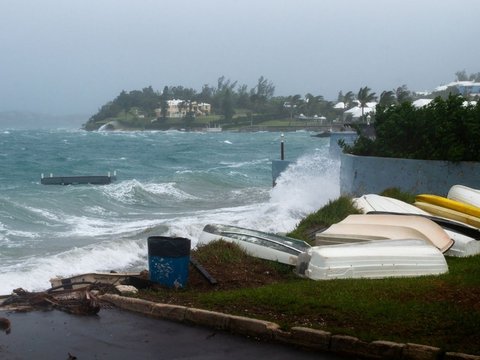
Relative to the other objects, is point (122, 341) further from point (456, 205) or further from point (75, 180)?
point (75, 180)

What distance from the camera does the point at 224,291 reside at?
989 cm

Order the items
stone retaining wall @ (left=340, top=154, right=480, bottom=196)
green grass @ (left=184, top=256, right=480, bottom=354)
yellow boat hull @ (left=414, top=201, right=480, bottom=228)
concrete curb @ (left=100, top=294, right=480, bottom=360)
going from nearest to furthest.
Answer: concrete curb @ (left=100, top=294, right=480, bottom=360) < green grass @ (left=184, top=256, right=480, bottom=354) < yellow boat hull @ (left=414, top=201, right=480, bottom=228) < stone retaining wall @ (left=340, top=154, right=480, bottom=196)

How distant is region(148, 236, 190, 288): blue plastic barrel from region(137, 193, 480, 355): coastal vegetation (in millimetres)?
225

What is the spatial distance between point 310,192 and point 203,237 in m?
15.7

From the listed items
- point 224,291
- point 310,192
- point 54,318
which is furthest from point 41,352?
point 310,192

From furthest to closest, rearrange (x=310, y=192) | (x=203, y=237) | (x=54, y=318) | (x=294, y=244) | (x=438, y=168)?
(x=310, y=192) < (x=438, y=168) < (x=203, y=237) < (x=294, y=244) < (x=54, y=318)

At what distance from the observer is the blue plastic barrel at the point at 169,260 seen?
10102mm

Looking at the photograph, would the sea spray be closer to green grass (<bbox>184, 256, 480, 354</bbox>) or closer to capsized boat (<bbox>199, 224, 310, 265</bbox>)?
capsized boat (<bbox>199, 224, 310, 265</bbox>)

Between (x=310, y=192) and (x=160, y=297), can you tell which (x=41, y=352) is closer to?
(x=160, y=297)

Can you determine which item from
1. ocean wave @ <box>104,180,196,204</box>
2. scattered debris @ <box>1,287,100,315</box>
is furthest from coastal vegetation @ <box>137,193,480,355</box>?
ocean wave @ <box>104,180,196,204</box>

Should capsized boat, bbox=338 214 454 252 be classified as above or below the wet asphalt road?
above

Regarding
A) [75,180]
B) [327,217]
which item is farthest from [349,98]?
[327,217]

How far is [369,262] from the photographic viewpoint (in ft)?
34.5

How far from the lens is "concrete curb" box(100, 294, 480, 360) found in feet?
23.1
